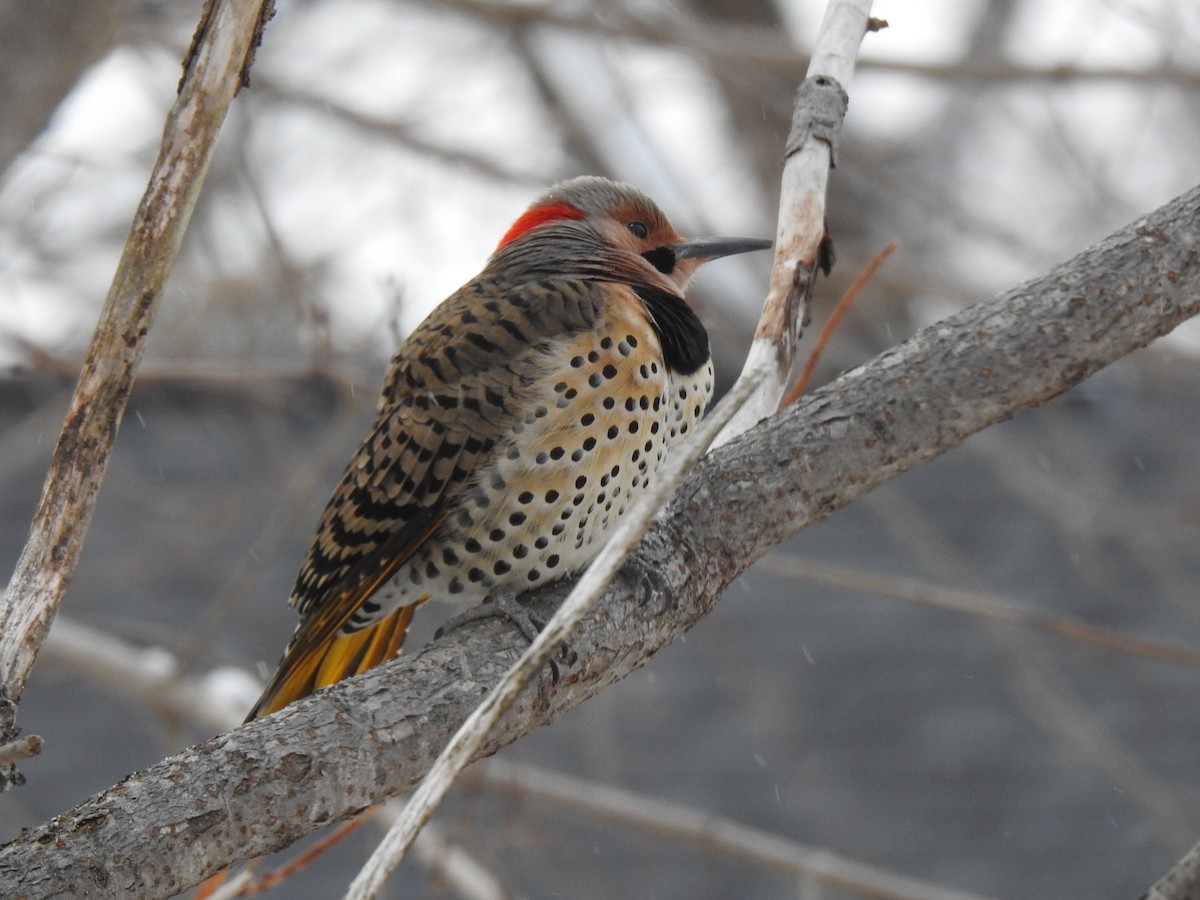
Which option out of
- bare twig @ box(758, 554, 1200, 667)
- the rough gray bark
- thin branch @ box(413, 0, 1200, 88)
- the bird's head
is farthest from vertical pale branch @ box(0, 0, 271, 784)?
thin branch @ box(413, 0, 1200, 88)

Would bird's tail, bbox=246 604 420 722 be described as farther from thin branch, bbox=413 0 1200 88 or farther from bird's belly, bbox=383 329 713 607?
thin branch, bbox=413 0 1200 88

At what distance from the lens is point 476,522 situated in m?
3.00

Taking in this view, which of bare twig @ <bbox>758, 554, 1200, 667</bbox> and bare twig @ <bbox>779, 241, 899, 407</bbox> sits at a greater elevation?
bare twig @ <bbox>779, 241, 899, 407</bbox>

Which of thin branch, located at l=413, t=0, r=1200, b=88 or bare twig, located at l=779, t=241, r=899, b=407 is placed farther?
thin branch, located at l=413, t=0, r=1200, b=88

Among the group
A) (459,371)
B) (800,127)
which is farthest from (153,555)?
(800,127)

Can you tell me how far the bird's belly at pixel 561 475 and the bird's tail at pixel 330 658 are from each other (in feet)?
1.00

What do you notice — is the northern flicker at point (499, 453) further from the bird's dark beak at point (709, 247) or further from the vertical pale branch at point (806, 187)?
the vertical pale branch at point (806, 187)

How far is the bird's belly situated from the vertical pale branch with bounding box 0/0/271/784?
1.06 meters

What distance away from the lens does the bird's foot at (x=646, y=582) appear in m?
2.46

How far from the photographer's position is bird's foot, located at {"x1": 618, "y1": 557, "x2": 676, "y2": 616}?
2.46 metres

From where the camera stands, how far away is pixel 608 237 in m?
3.59

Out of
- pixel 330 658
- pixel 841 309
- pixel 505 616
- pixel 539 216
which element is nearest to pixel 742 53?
pixel 539 216

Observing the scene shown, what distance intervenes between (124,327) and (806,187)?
4.75 feet

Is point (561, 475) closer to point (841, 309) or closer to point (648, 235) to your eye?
point (841, 309)
